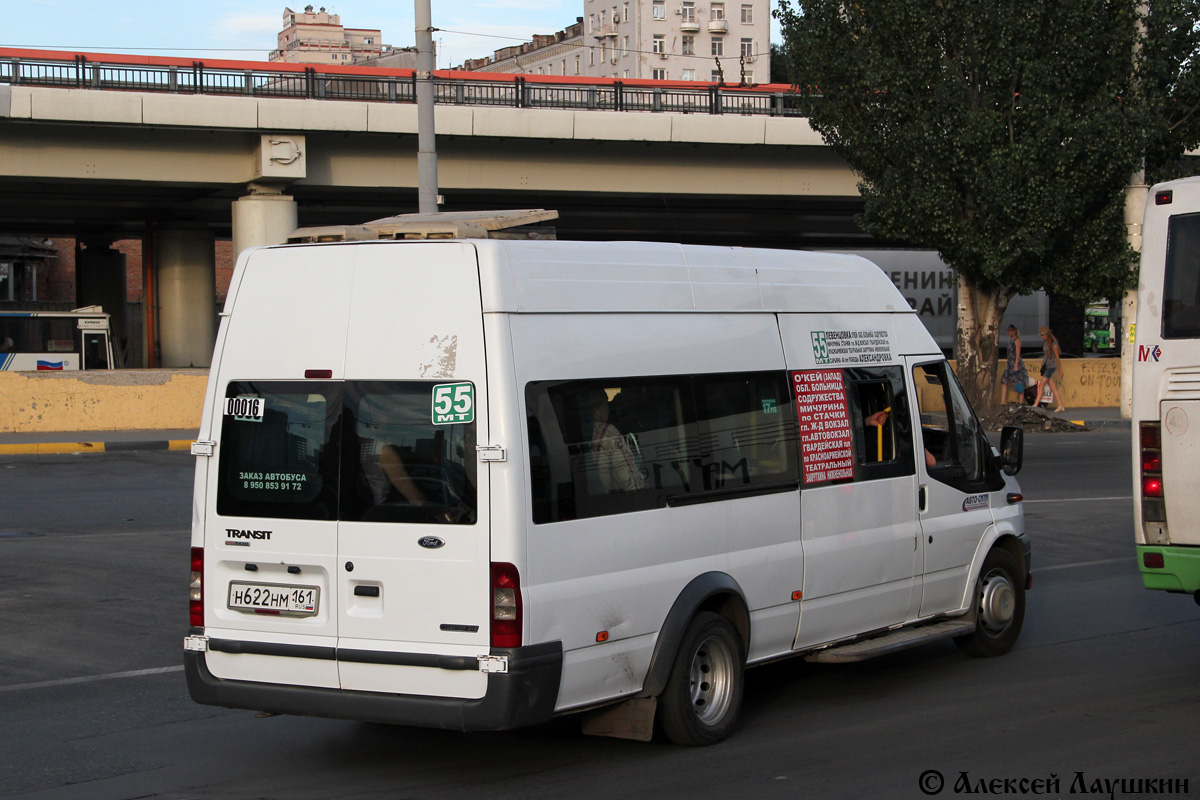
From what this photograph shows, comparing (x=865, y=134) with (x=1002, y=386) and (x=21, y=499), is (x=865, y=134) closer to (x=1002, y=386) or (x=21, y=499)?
(x=1002, y=386)

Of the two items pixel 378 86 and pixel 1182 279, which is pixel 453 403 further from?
pixel 378 86

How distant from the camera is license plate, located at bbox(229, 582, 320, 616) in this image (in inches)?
210

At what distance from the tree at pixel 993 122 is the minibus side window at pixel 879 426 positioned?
16.9 meters

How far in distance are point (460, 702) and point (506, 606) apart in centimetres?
43

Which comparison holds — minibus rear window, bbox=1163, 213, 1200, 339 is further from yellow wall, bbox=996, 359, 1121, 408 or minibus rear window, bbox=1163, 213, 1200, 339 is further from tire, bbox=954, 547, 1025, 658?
yellow wall, bbox=996, 359, 1121, 408

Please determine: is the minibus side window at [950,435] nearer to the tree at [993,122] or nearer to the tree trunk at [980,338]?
the tree at [993,122]

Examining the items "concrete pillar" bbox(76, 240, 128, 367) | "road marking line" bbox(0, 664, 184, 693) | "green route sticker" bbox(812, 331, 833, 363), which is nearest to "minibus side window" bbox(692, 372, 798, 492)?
"green route sticker" bbox(812, 331, 833, 363)

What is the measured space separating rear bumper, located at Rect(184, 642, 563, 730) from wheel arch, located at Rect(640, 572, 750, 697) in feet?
1.98

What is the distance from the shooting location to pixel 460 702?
502cm

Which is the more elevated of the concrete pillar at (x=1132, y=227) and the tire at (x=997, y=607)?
the concrete pillar at (x=1132, y=227)

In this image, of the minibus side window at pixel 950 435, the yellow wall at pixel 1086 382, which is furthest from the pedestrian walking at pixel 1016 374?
the minibus side window at pixel 950 435

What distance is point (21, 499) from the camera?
15.4 m

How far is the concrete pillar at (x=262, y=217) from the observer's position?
1096 inches

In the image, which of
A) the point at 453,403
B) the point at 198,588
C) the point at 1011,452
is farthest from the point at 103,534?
the point at 1011,452
